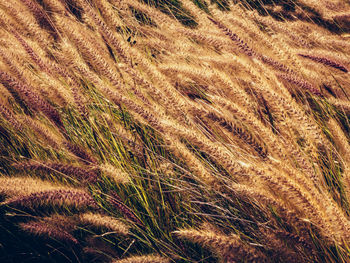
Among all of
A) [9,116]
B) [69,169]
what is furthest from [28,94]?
[69,169]

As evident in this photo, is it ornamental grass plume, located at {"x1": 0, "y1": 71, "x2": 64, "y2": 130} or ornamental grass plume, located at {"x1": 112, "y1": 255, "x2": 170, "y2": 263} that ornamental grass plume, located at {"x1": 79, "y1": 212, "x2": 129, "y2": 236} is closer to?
ornamental grass plume, located at {"x1": 112, "y1": 255, "x2": 170, "y2": 263}

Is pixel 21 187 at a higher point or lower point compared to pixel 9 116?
lower

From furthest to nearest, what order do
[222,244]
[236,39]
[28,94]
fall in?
[28,94], [236,39], [222,244]

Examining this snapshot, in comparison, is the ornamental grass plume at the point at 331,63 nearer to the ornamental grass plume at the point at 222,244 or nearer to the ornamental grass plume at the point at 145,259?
the ornamental grass plume at the point at 222,244

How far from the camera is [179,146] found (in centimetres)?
104

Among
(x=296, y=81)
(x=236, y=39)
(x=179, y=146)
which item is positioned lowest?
(x=179, y=146)

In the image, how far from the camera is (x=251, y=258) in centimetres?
98

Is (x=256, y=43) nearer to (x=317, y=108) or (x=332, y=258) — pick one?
(x=317, y=108)

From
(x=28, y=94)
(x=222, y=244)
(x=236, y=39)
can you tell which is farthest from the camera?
(x=28, y=94)

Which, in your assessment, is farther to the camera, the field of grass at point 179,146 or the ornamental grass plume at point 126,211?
the ornamental grass plume at point 126,211

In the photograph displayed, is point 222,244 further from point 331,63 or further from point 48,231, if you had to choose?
point 331,63

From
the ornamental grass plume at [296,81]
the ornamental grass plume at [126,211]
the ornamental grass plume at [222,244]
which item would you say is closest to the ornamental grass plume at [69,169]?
the ornamental grass plume at [126,211]

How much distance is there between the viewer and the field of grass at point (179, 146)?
0.98 metres

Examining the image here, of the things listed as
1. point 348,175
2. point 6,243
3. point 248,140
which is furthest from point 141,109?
point 6,243
